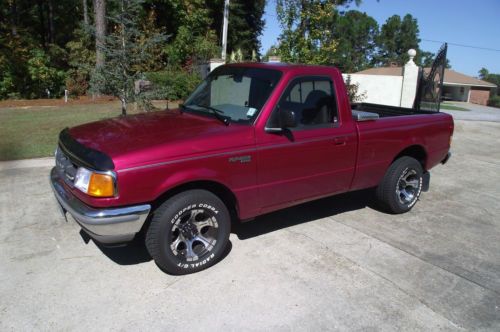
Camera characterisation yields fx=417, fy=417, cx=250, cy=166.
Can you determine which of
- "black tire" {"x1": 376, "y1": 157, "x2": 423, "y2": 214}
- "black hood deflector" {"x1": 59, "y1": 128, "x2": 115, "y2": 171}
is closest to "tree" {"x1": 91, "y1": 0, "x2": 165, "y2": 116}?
"black hood deflector" {"x1": 59, "y1": 128, "x2": 115, "y2": 171}

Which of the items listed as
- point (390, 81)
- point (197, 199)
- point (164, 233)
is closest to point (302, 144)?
point (197, 199)

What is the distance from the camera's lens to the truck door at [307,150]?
4.13m

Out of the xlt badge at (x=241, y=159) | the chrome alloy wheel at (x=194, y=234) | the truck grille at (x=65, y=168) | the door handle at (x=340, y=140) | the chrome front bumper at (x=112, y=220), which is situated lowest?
the chrome alloy wheel at (x=194, y=234)

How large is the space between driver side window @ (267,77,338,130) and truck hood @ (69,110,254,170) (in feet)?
2.09

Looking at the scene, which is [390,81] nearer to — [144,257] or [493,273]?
[493,273]

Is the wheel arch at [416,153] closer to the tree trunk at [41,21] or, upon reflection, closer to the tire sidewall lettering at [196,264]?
the tire sidewall lettering at [196,264]

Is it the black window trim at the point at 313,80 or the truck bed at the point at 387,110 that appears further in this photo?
the truck bed at the point at 387,110

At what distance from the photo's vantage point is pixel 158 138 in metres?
3.71

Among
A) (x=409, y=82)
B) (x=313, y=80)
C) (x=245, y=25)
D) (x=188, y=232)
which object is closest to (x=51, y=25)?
(x=245, y=25)

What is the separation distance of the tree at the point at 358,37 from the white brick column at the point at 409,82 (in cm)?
5175

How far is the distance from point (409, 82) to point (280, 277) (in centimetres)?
1314

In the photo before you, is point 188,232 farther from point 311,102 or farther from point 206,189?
point 311,102

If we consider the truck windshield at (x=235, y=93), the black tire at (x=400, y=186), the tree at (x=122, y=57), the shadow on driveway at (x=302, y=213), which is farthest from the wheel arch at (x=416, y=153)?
the tree at (x=122, y=57)

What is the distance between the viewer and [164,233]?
3.59 meters
